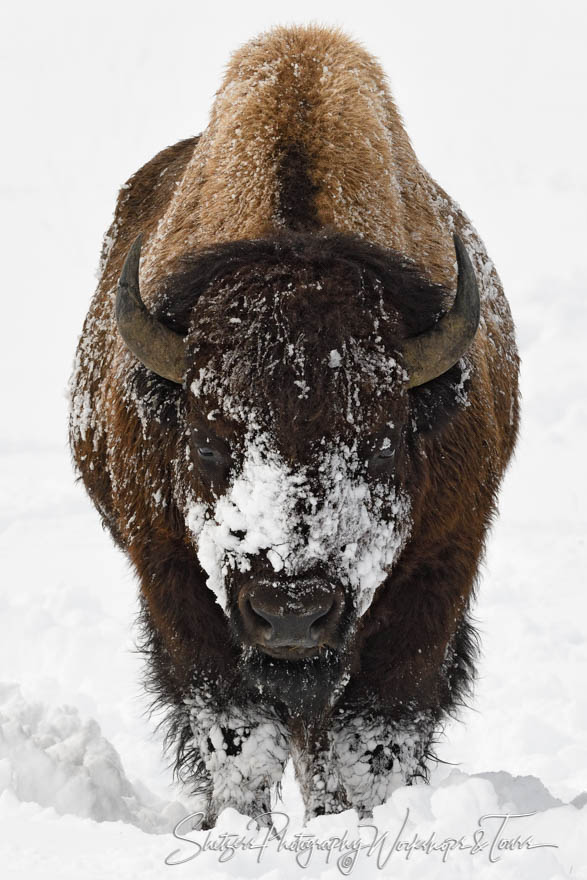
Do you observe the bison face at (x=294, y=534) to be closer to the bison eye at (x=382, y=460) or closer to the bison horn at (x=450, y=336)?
the bison eye at (x=382, y=460)

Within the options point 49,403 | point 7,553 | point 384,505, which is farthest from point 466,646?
point 49,403

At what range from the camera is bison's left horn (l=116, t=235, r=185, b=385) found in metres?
3.79

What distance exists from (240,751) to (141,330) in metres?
1.91

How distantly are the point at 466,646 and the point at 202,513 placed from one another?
1.88 m

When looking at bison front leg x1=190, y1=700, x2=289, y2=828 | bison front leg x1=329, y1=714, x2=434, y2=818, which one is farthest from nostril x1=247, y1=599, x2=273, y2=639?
bison front leg x1=329, y1=714, x2=434, y2=818

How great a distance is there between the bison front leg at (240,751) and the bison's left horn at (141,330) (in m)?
1.59

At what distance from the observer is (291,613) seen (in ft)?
11.0

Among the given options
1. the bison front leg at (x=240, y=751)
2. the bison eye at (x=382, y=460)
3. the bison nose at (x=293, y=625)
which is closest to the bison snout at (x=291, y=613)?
the bison nose at (x=293, y=625)

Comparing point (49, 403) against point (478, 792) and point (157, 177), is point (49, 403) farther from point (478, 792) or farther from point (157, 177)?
point (478, 792)

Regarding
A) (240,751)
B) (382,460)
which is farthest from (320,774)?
(382,460)

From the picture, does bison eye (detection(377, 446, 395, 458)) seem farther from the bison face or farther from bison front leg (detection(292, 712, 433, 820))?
bison front leg (detection(292, 712, 433, 820))

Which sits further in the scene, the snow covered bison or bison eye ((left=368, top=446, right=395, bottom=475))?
bison eye ((left=368, top=446, right=395, bottom=475))

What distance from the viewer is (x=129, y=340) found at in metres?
3.82

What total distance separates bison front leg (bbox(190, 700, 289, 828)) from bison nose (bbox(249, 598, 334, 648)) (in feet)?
3.77
